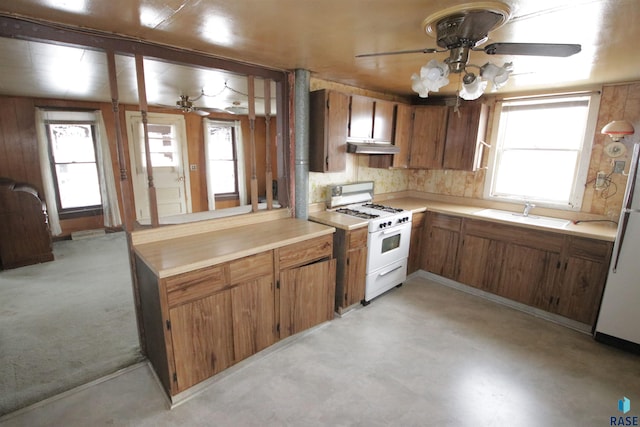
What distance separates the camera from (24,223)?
3928 millimetres

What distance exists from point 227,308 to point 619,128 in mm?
3619

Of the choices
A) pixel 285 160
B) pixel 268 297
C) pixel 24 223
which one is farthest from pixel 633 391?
pixel 24 223

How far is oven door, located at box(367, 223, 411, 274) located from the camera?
2994mm

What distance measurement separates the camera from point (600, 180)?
9.86 feet

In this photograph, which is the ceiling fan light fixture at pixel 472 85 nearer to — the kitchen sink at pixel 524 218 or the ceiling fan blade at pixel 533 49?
the ceiling fan blade at pixel 533 49

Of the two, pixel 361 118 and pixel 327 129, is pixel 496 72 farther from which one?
pixel 361 118

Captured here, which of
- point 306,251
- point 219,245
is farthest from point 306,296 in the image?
point 219,245

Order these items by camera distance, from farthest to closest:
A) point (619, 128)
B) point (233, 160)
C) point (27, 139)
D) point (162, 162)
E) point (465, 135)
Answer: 1. point (233, 160)
2. point (162, 162)
3. point (27, 139)
4. point (465, 135)
5. point (619, 128)

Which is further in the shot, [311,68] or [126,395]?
[311,68]

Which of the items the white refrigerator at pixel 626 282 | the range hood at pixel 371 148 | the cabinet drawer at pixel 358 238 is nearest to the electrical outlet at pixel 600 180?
the white refrigerator at pixel 626 282

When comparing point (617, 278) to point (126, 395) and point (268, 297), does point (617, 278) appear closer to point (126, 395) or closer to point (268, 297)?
point (268, 297)

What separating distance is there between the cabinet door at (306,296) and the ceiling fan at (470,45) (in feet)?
5.25

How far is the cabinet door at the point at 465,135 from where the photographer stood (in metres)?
3.46

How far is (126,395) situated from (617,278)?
12.3 ft
